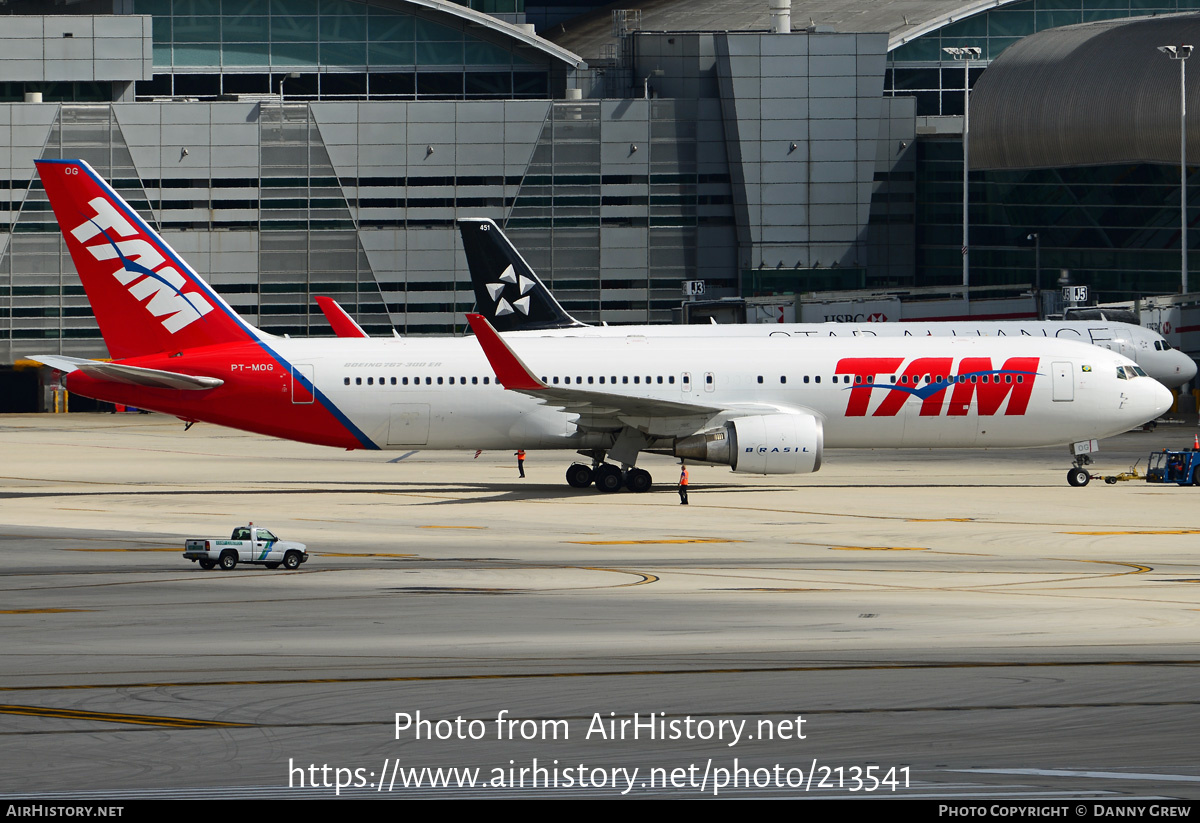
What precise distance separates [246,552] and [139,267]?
18059 mm

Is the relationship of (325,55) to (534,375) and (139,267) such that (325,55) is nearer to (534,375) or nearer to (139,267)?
(139,267)

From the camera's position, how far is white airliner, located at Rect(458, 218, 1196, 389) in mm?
59625

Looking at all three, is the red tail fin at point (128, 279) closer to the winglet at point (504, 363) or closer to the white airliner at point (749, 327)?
the winglet at point (504, 363)

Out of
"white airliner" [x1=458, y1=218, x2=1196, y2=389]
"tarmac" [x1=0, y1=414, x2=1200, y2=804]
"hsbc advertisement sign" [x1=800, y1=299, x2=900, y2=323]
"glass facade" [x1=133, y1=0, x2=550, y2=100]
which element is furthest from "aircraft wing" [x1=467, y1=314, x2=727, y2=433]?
"glass facade" [x1=133, y1=0, x2=550, y2=100]

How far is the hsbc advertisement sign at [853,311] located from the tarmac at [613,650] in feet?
135

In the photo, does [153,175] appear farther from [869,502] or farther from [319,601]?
[319,601]

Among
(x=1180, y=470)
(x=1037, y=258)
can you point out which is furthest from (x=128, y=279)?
(x=1037, y=258)

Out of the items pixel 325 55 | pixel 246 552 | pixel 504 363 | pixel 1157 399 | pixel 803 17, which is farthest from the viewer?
pixel 803 17

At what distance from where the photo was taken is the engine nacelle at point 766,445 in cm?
4022

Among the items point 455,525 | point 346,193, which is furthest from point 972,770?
point 346,193

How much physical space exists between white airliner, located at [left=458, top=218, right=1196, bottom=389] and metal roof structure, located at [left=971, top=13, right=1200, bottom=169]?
2486 centimetres

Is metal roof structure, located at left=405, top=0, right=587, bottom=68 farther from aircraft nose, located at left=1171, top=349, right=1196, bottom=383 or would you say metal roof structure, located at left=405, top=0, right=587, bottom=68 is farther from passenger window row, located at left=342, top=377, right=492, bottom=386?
passenger window row, located at left=342, top=377, right=492, bottom=386

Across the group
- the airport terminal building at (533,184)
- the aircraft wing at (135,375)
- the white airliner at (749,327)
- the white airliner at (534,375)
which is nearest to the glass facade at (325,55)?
the airport terminal building at (533,184)

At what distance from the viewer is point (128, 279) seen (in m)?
42.8
